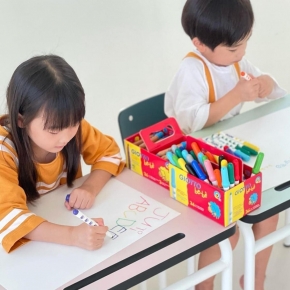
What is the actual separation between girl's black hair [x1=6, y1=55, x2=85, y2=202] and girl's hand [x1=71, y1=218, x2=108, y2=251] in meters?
0.22

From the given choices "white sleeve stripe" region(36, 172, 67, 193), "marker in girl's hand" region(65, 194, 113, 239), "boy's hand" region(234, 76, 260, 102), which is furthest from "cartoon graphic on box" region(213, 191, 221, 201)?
"boy's hand" region(234, 76, 260, 102)

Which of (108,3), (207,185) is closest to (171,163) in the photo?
(207,185)

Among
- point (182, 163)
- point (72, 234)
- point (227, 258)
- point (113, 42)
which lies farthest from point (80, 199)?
point (113, 42)

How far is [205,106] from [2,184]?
0.70 metres

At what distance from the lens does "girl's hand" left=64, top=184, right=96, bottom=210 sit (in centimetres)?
119

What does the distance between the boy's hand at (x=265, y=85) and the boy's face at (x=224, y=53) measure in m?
0.10

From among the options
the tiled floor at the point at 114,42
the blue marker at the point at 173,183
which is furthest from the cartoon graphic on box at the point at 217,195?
the tiled floor at the point at 114,42

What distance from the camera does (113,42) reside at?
275cm

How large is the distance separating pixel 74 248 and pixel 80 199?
0.16 m

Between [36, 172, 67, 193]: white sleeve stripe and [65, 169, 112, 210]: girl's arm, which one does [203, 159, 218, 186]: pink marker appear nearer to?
[65, 169, 112, 210]: girl's arm

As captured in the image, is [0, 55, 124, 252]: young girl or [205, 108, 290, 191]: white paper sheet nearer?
[0, 55, 124, 252]: young girl

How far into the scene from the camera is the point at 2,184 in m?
1.11

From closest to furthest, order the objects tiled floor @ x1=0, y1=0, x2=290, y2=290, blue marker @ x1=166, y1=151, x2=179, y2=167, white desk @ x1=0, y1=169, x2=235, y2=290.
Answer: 1. white desk @ x1=0, y1=169, x2=235, y2=290
2. blue marker @ x1=166, y1=151, x2=179, y2=167
3. tiled floor @ x1=0, y1=0, x2=290, y2=290

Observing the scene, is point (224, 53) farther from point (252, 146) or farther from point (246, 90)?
point (252, 146)
